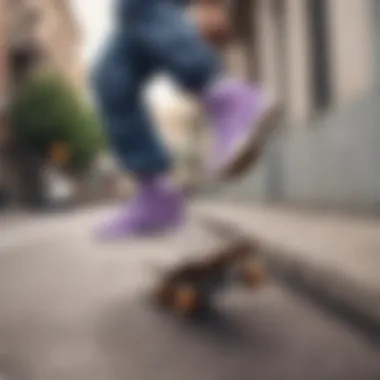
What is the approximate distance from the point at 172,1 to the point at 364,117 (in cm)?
38

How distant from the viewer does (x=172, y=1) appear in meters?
0.33

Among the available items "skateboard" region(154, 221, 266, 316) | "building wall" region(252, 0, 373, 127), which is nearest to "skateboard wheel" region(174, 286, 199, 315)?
"skateboard" region(154, 221, 266, 316)

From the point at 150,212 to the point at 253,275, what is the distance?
76 mm

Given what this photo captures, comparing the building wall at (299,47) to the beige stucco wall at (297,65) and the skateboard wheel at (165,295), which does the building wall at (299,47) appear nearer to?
the beige stucco wall at (297,65)

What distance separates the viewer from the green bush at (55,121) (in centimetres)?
32

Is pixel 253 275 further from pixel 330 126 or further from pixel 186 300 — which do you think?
pixel 330 126

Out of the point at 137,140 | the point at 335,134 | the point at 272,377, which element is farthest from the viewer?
the point at 335,134

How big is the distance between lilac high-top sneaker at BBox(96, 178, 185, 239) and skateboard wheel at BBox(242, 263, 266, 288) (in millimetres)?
51

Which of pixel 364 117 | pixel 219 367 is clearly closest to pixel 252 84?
pixel 219 367

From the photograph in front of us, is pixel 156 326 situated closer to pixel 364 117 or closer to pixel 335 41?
pixel 335 41

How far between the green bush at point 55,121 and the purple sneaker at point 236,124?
6 centimetres

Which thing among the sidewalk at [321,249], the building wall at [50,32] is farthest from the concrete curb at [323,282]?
the building wall at [50,32]

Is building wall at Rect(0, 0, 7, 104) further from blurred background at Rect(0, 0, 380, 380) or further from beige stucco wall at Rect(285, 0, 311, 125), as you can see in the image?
beige stucco wall at Rect(285, 0, 311, 125)

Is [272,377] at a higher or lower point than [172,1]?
lower
